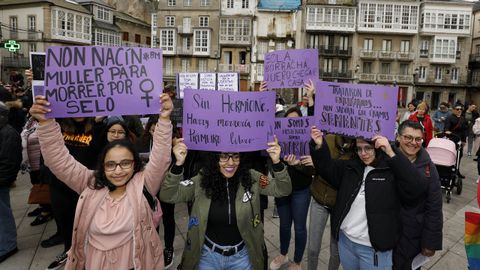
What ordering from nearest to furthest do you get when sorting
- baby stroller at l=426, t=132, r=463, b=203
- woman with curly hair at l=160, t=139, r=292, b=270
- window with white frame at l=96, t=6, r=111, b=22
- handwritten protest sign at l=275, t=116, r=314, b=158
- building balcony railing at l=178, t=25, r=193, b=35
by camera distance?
woman with curly hair at l=160, t=139, r=292, b=270 < handwritten protest sign at l=275, t=116, r=314, b=158 < baby stroller at l=426, t=132, r=463, b=203 < building balcony railing at l=178, t=25, r=193, b=35 < window with white frame at l=96, t=6, r=111, b=22

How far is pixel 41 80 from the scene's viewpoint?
3.97 metres

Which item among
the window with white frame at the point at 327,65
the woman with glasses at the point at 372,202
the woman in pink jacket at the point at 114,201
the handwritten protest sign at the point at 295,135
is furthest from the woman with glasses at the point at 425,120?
the window with white frame at the point at 327,65

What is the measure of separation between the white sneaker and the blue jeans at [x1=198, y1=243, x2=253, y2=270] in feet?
4.98

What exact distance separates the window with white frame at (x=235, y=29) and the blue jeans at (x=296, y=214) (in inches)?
1502

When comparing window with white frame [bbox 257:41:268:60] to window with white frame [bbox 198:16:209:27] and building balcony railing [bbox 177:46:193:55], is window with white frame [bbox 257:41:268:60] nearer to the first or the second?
window with white frame [bbox 198:16:209:27]

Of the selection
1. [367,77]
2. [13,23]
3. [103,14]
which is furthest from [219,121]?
[13,23]

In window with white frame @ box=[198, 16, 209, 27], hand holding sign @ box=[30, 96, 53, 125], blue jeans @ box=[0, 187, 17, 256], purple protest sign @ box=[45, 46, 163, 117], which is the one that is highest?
window with white frame @ box=[198, 16, 209, 27]

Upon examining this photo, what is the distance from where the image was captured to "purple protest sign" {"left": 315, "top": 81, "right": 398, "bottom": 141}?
2.65m

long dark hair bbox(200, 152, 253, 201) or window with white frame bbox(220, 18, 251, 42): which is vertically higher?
window with white frame bbox(220, 18, 251, 42)

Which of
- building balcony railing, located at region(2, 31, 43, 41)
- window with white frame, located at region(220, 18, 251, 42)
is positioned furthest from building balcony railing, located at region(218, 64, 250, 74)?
building balcony railing, located at region(2, 31, 43, 41)

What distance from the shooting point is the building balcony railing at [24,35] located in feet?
126

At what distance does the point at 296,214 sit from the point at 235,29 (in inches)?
1537

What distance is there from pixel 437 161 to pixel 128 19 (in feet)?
154

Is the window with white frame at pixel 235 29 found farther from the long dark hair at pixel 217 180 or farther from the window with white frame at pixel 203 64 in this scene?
the long dark hair at pixel 217 180
